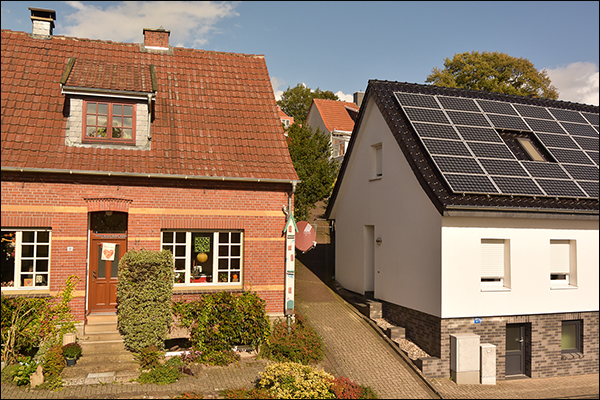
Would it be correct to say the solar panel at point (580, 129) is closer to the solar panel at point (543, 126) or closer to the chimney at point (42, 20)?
the solar panel at point (543, 126)

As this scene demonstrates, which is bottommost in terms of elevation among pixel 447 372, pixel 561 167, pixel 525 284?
pixel 447 372

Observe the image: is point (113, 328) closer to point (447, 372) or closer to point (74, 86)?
point (74, 86)

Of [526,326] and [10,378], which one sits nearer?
[10,378]

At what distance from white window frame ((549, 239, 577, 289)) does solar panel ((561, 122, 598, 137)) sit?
162 inches

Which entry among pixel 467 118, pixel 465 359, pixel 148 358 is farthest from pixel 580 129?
pixel 148 358

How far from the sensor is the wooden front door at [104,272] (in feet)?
36.5

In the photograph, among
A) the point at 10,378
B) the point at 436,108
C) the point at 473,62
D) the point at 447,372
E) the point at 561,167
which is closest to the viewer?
the point at 10,378

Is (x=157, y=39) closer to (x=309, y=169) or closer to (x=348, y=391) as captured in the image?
(x=309, y=169)

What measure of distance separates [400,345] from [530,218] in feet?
14.6

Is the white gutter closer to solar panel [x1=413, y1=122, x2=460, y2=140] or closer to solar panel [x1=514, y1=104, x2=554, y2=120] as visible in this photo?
solar panel [x1=413, y1=122, x2=460, y2=140]

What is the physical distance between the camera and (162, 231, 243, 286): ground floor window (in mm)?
11484

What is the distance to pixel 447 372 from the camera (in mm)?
10289

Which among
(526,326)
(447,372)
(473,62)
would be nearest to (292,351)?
(447,372)

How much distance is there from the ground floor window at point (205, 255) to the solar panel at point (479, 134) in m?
→ 6.62
